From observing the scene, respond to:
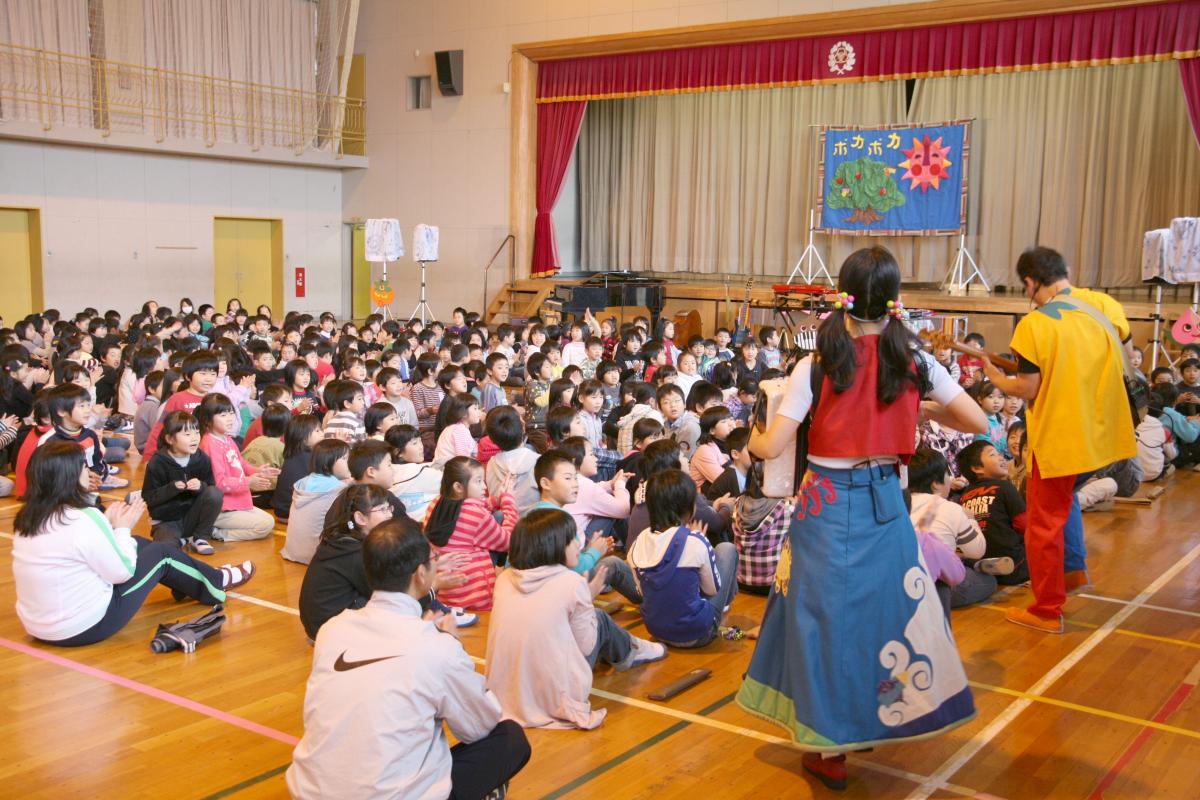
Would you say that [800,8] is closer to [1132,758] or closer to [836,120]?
[836,120]

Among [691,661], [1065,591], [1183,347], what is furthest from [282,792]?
[1183,347]

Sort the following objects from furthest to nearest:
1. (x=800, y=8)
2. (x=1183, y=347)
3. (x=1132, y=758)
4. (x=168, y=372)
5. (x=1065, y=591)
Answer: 1. (x=800, y=8)
2. (x=1183, y=347)
3. (x=168, y=372)
4. (x=1065, y=591)
5. (x=1132, y=758)

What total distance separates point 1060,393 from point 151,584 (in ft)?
12.2

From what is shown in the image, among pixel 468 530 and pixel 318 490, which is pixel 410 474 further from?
pixel 468 530

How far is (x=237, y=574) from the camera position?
5.26 m

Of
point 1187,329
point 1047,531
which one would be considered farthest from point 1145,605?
point 1187,329

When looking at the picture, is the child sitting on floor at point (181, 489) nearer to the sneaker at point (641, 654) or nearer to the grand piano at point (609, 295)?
the sneaker at point (641, 654)

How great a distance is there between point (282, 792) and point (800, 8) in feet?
41.2

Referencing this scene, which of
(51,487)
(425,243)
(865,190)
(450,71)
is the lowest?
(51,487)

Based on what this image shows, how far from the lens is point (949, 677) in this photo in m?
3.12

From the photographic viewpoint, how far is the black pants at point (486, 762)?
113 inches

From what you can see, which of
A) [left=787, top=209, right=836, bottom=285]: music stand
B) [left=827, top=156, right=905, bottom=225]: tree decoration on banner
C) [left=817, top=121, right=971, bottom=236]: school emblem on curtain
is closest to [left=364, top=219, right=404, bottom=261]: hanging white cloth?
[left=787, top=209, right=836, bottom=285]: music stand

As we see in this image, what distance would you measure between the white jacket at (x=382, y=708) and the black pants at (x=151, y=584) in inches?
83.4

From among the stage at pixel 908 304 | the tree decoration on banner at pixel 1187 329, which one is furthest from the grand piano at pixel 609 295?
the tree decoration on banner at pixel 1187 329
